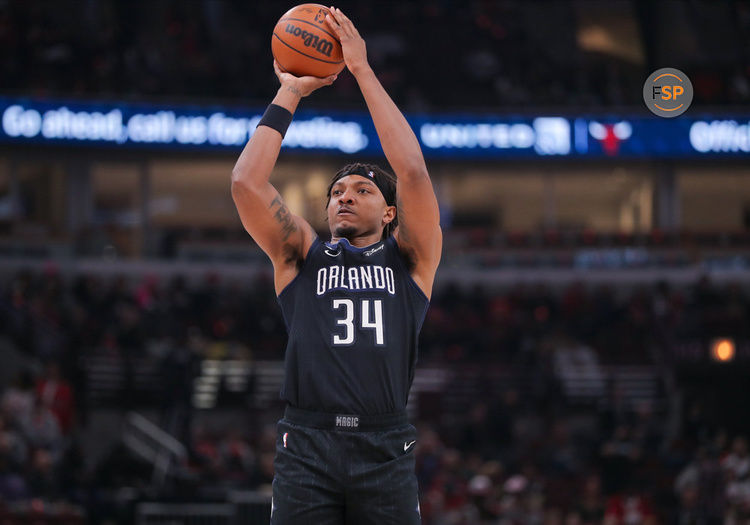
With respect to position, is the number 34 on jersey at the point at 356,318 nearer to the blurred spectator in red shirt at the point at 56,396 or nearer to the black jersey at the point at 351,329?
the black jersey at the point at 351,329

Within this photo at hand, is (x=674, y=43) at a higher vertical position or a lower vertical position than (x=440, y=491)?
higher

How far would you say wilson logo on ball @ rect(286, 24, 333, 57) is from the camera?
405 cm

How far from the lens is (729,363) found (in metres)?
17.5

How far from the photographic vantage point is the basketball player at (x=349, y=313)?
12.0 ft

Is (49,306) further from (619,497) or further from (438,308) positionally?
(619,497)

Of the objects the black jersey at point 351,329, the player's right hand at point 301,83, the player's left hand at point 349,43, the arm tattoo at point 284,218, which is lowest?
the black jersey at point 351,329

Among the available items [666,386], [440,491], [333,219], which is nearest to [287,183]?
[666,386]

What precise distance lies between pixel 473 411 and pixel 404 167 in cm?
1385

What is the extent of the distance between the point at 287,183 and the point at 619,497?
15312mm

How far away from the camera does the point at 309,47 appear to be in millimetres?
4059

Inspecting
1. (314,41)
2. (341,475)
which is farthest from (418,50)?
(341,475)

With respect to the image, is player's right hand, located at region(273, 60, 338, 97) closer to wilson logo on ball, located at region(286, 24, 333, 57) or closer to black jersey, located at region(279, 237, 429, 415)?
wilson logo on ball, located at region(286, 24, 333, 57)

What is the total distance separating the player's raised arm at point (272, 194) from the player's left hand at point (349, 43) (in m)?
0.21

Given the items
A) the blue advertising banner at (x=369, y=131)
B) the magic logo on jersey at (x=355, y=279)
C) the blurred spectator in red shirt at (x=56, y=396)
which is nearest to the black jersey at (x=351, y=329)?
the magic logo on jersey at (x=355, y=279)
